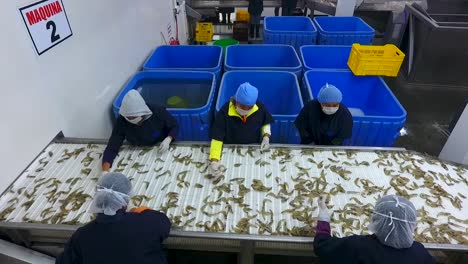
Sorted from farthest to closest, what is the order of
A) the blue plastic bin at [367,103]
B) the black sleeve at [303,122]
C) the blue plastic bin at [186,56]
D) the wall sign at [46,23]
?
the blue plastic bin at [186,56]
the blue plastic bin at [367,103]
the black sleeve at [303,122]
the wall sign at [46,23]

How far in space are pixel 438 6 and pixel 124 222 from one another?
7.55 metres

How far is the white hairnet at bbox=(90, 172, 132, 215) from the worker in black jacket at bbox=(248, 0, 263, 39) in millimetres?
5329

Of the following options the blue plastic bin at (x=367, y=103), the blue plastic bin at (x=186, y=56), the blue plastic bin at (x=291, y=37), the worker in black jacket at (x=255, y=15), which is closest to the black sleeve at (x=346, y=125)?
the blue plastic bin at (x=367, y=103)

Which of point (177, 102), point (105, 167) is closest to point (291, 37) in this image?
point (177, 102)

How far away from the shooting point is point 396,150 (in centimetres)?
246

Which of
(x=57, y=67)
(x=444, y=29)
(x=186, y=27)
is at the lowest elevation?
(x=186, y=27)

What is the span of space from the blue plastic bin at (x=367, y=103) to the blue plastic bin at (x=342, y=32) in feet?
3.80

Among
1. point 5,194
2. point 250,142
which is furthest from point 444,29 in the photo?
point 5,194

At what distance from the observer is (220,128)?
247 cm

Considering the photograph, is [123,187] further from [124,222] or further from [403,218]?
[403,218]

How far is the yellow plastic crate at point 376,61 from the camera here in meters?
3.59

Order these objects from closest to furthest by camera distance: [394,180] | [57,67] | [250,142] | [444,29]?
[394,180], [57,67], [250,142], [444,29]

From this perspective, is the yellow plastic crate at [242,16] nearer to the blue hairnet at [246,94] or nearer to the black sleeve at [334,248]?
the blue hairnet at [246,94]

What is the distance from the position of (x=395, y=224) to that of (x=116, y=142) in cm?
212
